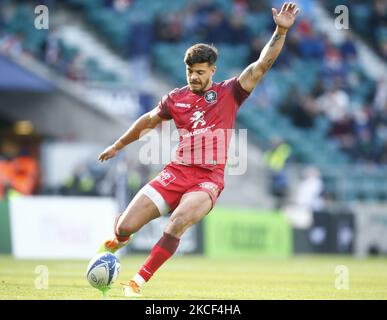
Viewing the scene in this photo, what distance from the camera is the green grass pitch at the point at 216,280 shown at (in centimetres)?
1063

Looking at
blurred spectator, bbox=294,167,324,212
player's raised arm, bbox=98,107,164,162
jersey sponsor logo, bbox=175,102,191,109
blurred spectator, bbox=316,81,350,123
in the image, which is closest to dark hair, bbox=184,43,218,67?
jersey sponsor logo, bbox=175,102,191,109

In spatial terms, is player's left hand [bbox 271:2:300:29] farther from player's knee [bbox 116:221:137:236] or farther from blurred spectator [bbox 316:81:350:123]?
blurred spectator [bbox 316:81:350:123]

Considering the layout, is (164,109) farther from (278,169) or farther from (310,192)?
(278,169)

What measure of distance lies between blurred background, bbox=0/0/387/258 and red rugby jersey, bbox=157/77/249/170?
32.6ft

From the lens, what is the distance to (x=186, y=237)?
22.3 metres

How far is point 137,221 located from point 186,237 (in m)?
12.0

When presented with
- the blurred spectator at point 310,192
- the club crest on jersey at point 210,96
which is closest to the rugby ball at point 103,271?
the club crest on jersey at point 210,96

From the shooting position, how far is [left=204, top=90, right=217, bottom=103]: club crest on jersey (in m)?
10.6

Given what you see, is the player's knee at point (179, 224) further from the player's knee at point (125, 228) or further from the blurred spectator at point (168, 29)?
the blurred spectator at point (168, 29)

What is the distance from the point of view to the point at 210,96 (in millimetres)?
10664

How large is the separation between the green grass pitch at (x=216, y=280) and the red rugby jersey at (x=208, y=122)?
1502mm

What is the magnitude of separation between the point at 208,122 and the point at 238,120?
17020 millimetres

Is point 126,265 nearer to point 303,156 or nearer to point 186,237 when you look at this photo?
point 186,237
